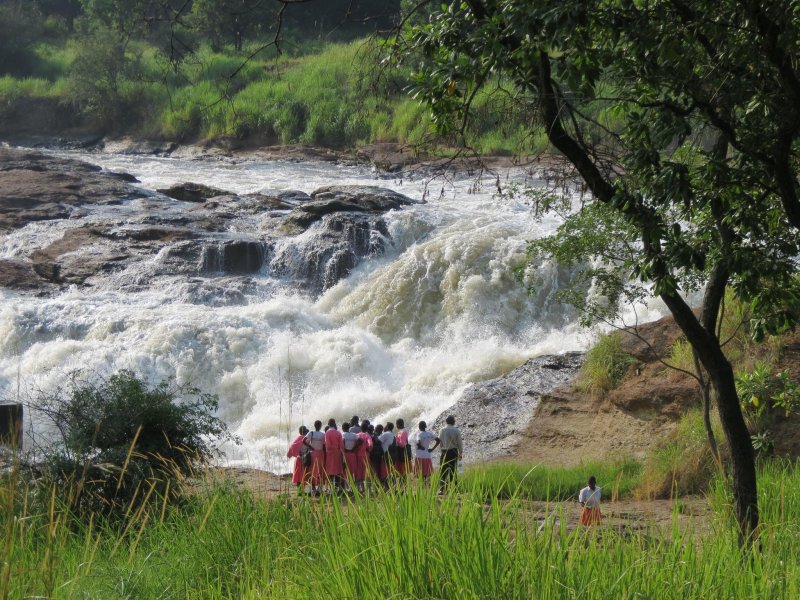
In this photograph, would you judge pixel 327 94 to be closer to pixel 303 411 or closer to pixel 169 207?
pixel 169 207

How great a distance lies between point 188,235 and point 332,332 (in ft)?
19.5

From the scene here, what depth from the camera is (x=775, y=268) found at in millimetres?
6137

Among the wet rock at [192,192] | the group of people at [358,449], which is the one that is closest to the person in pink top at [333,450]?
the group of people at [358,449]

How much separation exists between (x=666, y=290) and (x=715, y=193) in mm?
961

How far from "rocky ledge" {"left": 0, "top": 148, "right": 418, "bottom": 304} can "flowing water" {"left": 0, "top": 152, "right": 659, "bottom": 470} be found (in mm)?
397

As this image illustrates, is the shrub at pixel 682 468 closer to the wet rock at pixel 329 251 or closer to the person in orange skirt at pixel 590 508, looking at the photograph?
the person in orange skirt at pixel 590 508

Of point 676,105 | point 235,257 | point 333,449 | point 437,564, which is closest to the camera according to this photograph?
point 437,564

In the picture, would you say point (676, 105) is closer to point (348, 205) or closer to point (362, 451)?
point (362, 451)

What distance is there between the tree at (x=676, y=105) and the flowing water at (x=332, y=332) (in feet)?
34.1

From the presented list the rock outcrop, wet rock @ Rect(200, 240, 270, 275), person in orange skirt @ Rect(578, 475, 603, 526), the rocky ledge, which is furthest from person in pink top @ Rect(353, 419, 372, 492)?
the rock outcrop

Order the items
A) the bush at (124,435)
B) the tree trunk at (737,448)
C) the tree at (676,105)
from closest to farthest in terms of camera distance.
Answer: the tree at (676,105) < the tree trunk at (737,448) < the bush at (124,435)

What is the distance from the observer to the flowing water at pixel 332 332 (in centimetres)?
1766

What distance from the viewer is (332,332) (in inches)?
772

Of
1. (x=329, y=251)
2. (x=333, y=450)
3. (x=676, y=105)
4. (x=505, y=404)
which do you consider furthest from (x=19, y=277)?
(x=676, y=105)
